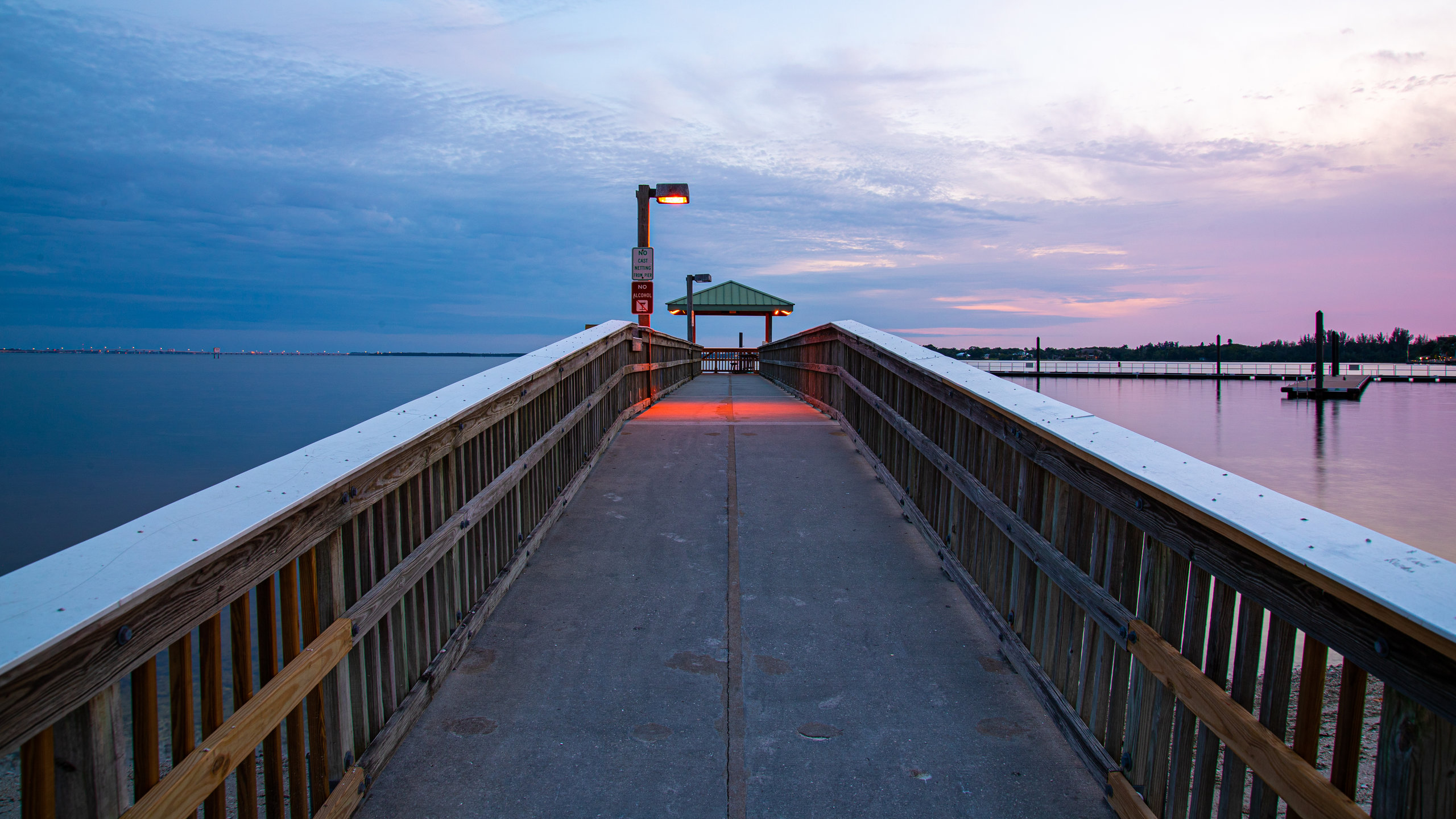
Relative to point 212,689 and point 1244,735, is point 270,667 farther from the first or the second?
point 1244,735

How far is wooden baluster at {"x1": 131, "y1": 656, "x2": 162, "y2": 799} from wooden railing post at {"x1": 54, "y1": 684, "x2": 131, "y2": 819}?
0.11 m

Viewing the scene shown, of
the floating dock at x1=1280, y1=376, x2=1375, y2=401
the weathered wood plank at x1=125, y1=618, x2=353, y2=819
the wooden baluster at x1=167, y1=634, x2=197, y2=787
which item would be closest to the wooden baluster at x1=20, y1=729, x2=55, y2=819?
the weathered wood plank at x1=125, y1=618, x2=353, y2=819

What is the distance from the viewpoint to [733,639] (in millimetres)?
3805

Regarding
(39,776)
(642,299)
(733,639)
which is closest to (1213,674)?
(733,639)

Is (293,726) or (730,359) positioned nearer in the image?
(293,726)

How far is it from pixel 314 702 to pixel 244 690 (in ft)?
1.40

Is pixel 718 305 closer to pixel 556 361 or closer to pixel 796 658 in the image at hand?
pixel 556 361

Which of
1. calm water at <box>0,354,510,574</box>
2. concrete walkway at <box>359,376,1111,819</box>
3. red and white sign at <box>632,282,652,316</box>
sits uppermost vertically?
red and white sign at <box>632,282,652,316</box>

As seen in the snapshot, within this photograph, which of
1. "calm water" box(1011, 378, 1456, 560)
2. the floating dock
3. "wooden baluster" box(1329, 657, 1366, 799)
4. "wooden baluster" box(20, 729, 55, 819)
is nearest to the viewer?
"wooden baluster" box(20, 729, 55, 819)

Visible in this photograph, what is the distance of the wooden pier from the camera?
5.06ft

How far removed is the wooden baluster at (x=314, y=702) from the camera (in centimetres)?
231

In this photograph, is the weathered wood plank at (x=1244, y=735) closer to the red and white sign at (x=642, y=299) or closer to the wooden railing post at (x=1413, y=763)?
the wooden railing post at (x=1413, y=763)

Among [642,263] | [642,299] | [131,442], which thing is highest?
[642,263]

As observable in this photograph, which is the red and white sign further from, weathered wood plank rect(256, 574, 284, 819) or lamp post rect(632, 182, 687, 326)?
Answer: weathered wood plank rect(256, 574, 284, 819)
